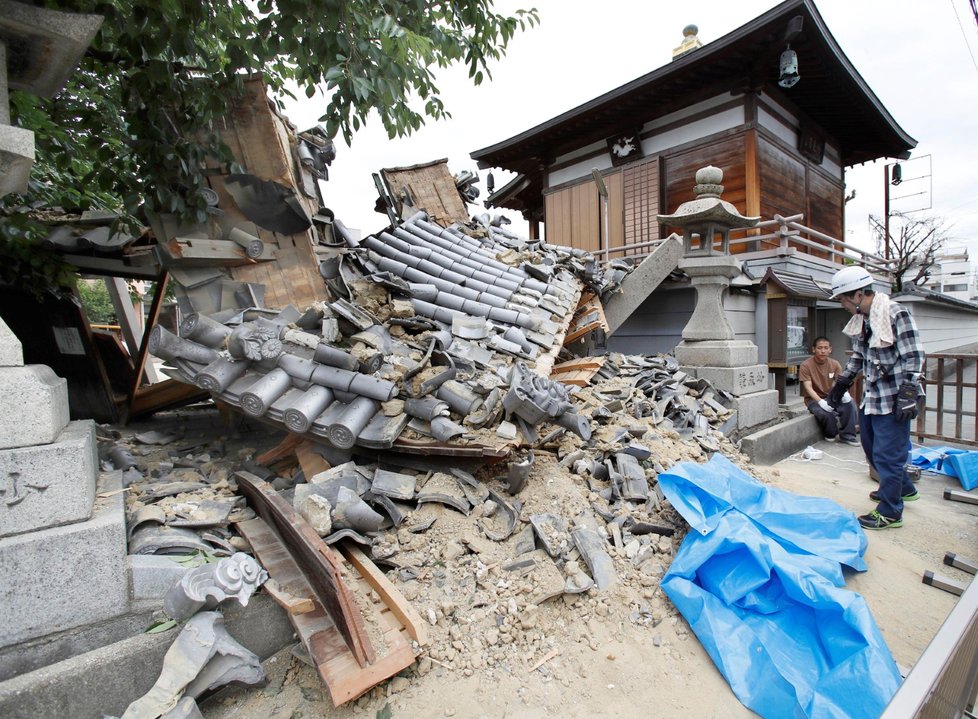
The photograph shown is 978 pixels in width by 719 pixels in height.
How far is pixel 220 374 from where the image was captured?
3227mm

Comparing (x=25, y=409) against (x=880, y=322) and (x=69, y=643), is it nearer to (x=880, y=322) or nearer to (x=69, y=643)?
(x=69, y=643)

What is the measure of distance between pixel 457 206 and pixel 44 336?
610 cm

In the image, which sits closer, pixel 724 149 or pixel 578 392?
pixel 578 392

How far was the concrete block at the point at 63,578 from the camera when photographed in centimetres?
203

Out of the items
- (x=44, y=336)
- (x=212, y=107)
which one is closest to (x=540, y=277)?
(x=212, y=107)

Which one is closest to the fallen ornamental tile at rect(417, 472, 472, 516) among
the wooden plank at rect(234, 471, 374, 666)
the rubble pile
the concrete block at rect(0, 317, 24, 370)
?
the rubble pile

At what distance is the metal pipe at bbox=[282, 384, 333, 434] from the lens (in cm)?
301

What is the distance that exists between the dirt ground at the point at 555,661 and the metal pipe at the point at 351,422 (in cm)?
89

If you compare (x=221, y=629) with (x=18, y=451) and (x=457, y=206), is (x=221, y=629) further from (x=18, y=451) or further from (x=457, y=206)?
(x=457, y=206)

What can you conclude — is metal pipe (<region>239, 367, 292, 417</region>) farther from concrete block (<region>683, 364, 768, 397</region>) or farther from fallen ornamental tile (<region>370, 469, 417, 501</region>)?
concrete block (<region>683, 364, 768, 397</region>)

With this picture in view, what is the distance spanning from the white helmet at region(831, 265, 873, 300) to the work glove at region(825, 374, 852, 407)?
107 cm

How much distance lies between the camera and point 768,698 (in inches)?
89.2

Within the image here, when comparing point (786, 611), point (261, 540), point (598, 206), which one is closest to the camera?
point (786, 611)

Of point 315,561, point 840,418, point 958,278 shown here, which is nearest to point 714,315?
point 840,418
